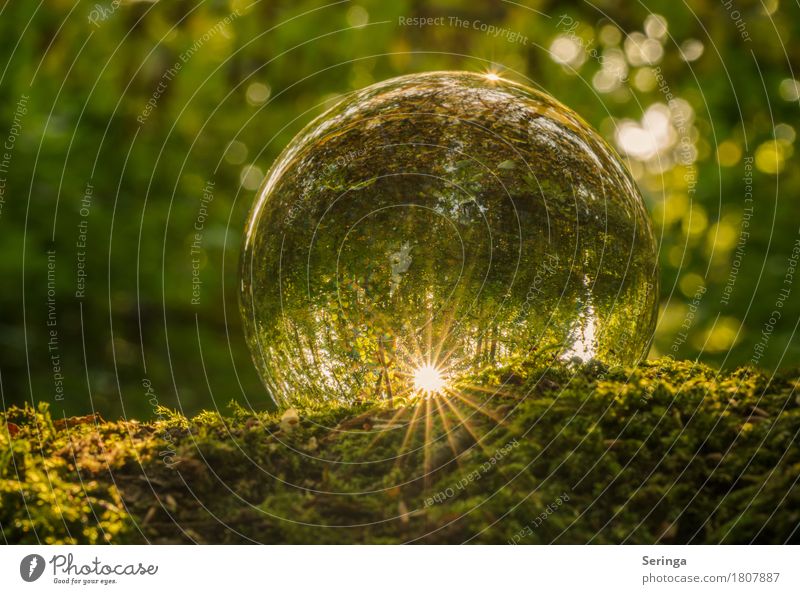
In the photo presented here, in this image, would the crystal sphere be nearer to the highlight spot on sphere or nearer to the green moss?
the highlight spot on sphere

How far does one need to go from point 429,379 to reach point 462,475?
1.40 ft

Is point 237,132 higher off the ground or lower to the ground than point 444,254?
higher

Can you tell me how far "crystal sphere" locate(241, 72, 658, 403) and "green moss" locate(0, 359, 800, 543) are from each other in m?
0.20

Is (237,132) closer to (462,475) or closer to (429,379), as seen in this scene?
(429,379)

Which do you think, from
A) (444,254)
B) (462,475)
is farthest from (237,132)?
(462,475)

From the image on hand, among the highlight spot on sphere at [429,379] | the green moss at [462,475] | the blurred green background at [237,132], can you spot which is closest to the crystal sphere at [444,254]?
the highlight spot on sphere at [429,379]

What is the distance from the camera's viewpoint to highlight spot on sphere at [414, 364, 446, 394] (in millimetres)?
2691

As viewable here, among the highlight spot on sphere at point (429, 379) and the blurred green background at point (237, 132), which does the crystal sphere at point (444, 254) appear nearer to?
the highlight spot on sphere at point (429, 379)

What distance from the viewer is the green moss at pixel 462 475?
2.32 m

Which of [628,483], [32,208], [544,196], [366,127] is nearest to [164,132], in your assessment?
[32,208]

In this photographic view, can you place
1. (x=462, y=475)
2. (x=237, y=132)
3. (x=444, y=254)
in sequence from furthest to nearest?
1. (x=237, y=132)
2. (x=444, y=254)
3. (x=462, y=475)

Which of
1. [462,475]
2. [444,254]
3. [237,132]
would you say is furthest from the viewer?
[237,132]

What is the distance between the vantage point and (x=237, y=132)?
19.7ft

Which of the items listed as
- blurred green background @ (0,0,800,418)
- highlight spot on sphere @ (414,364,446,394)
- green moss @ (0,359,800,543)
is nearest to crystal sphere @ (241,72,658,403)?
highlight spot on sphere @ (414,364,446,394)
